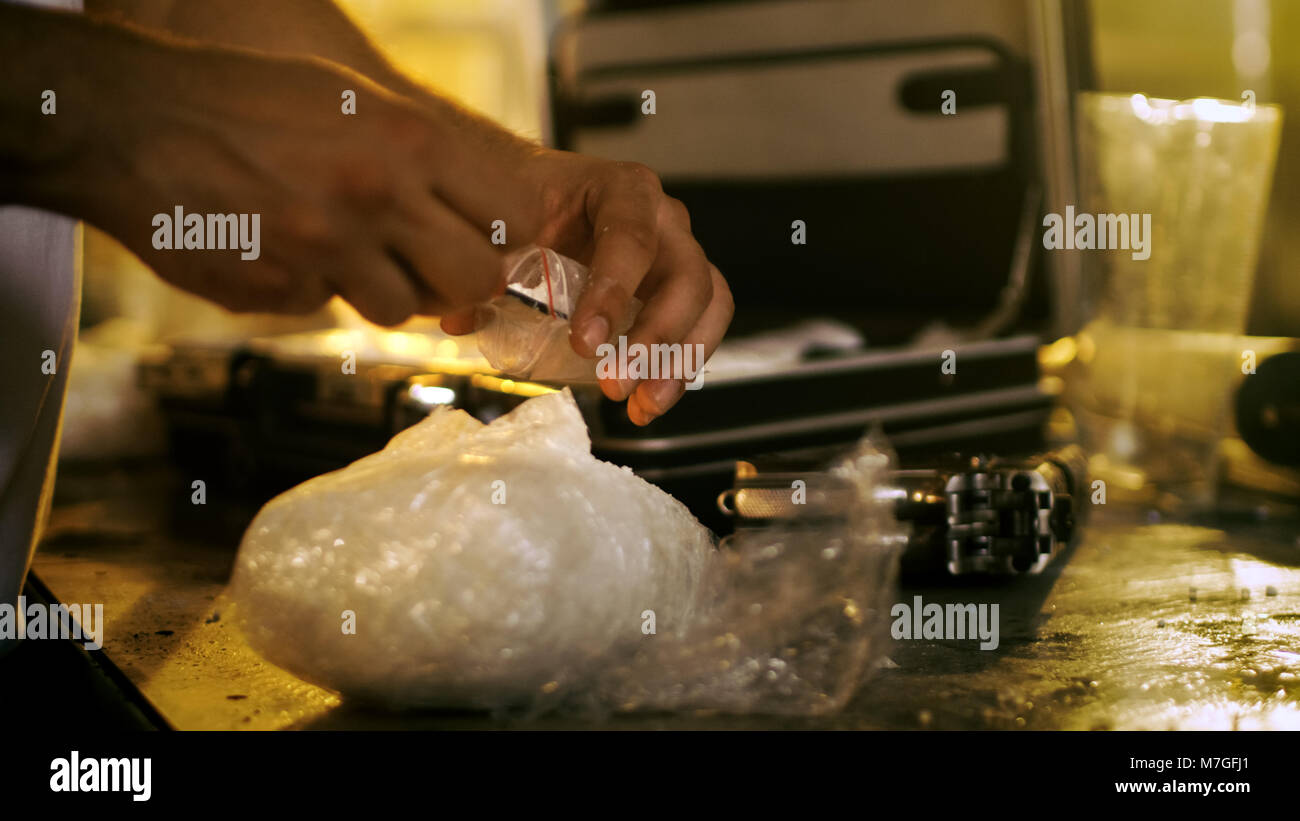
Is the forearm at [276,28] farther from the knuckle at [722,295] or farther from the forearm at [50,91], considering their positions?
the forearm at [50,91]

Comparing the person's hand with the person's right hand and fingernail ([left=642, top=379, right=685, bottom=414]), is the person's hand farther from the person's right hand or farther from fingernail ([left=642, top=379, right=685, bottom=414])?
the person's right hand

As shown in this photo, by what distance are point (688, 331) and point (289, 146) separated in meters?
0.38

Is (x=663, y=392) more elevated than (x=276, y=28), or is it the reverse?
(x=276, y=28)

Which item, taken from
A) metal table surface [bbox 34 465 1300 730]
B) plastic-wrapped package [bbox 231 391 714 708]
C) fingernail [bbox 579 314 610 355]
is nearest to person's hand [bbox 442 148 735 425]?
fingernail [bbox 579 314 610 355]

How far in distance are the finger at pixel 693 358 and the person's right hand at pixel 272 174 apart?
286mm

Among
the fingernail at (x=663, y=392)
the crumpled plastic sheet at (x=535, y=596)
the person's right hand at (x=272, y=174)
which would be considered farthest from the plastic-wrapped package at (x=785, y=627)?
the person's right hand at (x=272, y=174)

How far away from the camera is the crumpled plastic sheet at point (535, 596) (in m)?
0.57

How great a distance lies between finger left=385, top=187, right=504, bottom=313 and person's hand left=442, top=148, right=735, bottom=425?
0.11m

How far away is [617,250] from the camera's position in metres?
0.73

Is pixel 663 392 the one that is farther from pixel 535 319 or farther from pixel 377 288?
pixel 377 288

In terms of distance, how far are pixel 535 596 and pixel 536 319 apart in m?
0.23

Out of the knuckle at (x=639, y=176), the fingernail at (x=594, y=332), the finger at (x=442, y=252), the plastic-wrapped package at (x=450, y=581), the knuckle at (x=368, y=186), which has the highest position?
the knuckle at (x=639, y=176)

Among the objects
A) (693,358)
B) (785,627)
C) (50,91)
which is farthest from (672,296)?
(50,91)

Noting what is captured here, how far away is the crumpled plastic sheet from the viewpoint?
1.86 feet
